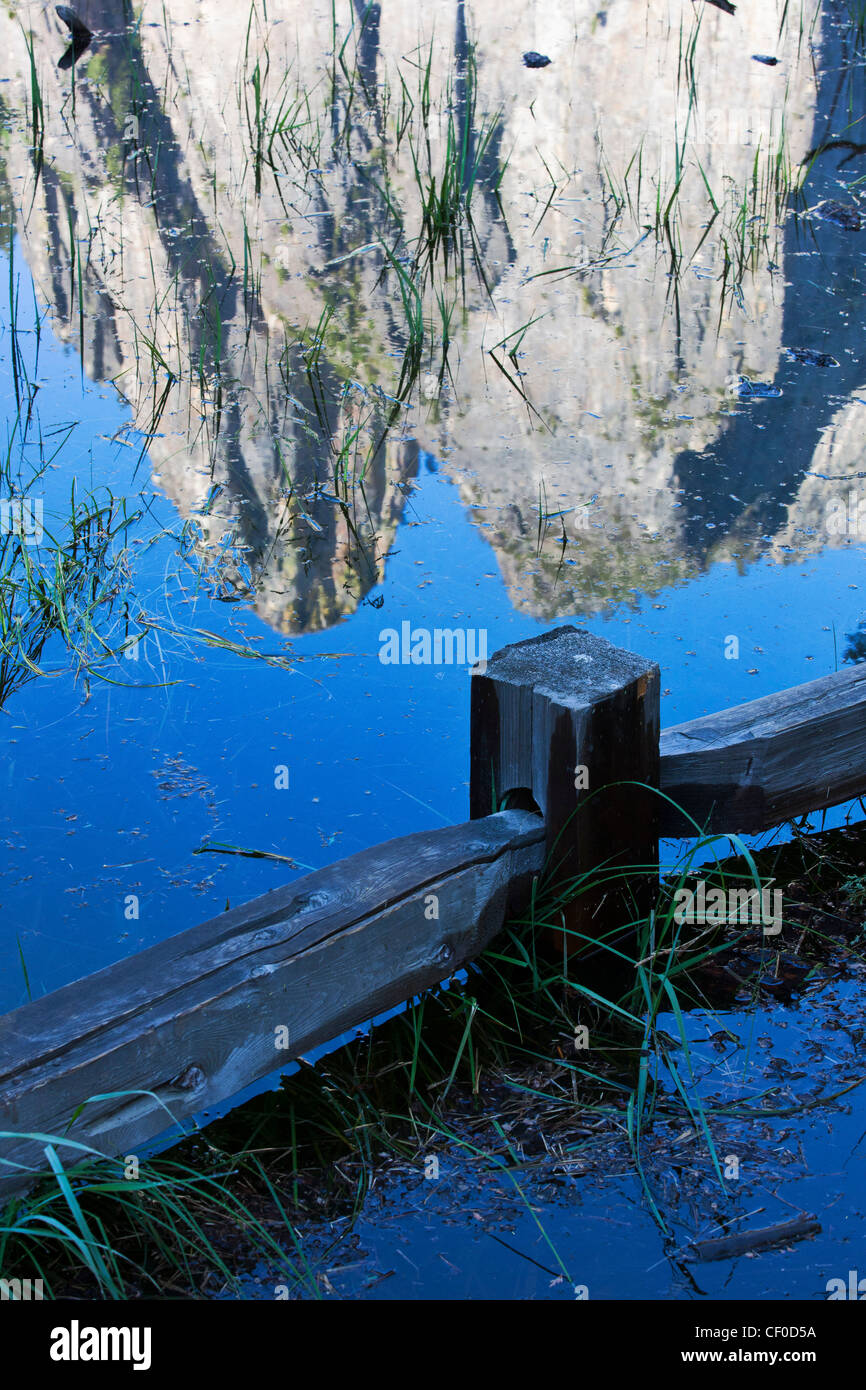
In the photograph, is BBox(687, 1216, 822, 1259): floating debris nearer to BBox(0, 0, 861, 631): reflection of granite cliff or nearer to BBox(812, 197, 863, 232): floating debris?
BBox(0, 0, 861, 631): reflection of granite cliff

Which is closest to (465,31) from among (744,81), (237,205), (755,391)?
(744,81)

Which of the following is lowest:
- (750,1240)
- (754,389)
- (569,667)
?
(750,1240)

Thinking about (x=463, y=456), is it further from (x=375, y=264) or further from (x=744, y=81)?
(x=744, y=81)

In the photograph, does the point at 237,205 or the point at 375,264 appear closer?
the point at 375,264

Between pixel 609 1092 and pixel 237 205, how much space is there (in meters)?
6.33

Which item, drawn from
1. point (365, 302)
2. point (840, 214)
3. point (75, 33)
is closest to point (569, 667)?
point (365, 302)

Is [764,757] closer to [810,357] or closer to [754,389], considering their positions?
[754,389]

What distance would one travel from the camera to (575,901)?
9.08 feet

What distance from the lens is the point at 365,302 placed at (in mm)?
6457

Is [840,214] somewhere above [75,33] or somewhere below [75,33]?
below

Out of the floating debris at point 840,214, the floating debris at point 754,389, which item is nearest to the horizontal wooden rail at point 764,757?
the floating debris at point 754,389

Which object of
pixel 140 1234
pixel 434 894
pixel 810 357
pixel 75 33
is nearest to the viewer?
pixel 140 1234

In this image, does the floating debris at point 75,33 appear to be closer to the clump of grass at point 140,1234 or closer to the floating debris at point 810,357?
the floating debris at point 810,357

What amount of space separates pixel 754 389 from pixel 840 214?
2.66 metres
